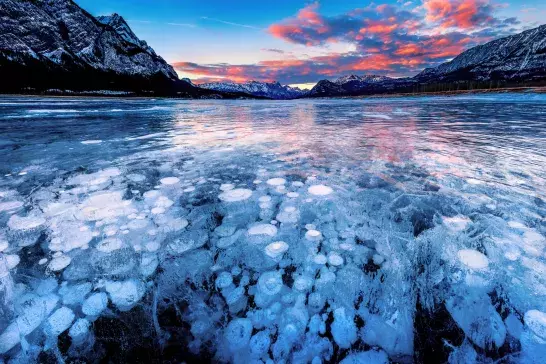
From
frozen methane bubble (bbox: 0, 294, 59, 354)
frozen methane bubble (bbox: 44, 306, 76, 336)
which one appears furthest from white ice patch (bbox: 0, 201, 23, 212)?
frozen methane bubble (bbox: 44, 306, 76, 336)

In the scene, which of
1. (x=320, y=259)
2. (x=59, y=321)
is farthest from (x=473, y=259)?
(x=59, y=321)

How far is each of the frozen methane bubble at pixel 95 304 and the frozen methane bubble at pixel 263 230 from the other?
3.82ft

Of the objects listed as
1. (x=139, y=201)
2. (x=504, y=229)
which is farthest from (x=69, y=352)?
(x=504, y=229)

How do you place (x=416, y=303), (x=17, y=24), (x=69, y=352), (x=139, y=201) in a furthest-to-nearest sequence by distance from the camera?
(x=17, y=24) < (x=139, y=201) < (x=416, y=303) < (x=69, y=352)

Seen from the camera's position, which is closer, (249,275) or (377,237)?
(249,275)

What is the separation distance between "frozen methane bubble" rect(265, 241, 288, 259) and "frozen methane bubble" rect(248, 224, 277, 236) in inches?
6.4

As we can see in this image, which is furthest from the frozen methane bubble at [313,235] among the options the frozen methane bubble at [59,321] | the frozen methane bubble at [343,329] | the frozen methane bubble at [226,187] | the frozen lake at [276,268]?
the frozen methane bubble at [59,321]

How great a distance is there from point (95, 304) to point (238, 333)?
0.93 meters

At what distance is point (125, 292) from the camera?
1.71m

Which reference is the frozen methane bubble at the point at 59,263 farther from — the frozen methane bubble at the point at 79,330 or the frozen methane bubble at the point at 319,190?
the frozen methane bubble at the point at 319,190

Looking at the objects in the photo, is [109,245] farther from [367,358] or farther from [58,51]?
[58,51]

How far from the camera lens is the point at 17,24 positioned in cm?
15200

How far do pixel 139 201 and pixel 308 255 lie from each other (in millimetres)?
2091

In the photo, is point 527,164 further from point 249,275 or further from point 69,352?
point 69,352
